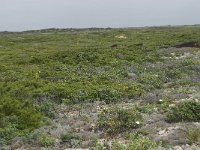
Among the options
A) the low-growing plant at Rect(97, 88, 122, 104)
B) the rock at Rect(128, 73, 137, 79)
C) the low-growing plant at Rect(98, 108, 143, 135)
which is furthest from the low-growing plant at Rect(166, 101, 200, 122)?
the rock at Rect(128, 73, 137, 79)

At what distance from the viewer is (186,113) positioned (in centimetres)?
1468

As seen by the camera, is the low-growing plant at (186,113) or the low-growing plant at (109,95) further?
the low-growing plant at (109,95)

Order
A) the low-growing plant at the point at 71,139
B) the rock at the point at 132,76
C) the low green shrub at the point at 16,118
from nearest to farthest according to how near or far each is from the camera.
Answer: the low-growing plant at the point at 71,139
the low green shrub at the point at 16,118
the rock at the point at 132,76

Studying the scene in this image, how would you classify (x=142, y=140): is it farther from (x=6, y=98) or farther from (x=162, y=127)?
(x=6, y=98)

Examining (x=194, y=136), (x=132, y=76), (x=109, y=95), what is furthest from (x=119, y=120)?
(x=132, y=76)

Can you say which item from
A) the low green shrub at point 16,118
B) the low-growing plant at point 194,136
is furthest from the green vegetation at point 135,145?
the low green shrub at point 16,118

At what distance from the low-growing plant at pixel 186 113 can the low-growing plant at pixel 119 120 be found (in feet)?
3.18

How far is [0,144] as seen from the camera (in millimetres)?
14094

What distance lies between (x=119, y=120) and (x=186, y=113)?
6.56ft

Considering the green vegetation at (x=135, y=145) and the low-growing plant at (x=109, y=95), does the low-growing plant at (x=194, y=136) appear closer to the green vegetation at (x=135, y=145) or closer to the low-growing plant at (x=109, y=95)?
the green vegetation at (x=135, y=145)

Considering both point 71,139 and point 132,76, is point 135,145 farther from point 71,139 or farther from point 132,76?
point 132,76

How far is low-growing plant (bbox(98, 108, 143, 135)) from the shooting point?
14602 millimetres

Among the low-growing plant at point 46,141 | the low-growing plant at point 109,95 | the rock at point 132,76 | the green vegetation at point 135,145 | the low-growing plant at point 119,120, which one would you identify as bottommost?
the rock at point 132,76

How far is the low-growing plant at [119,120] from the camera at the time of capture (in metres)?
14.6
